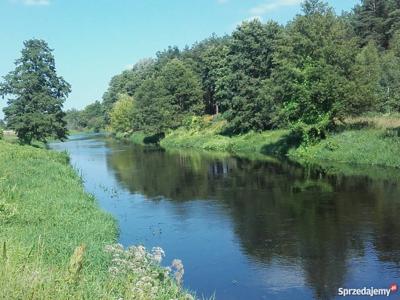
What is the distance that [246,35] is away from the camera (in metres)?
62.3

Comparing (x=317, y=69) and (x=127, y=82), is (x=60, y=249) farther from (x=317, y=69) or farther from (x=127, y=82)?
(x=127, y=82)

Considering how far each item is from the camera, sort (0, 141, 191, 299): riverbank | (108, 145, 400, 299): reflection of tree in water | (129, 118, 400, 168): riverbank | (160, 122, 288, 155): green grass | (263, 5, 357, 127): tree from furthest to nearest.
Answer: (160, 122, 288, 155): green grass
(263, 5, 357, 127): tree
(129, 118, 400, 168): riverbank
(108, 145, 400, 299): reflection of tree in water
(0, 141, 191, 299): riverbank

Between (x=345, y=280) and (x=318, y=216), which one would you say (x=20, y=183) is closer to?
(x=318, y=216)

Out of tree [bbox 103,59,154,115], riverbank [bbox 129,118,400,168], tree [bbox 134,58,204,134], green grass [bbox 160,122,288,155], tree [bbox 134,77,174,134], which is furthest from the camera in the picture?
tree [bbox 103,59,154,115]

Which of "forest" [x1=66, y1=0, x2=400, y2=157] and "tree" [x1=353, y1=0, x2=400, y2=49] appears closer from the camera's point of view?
"forest" [x1=66, y1=0, x2=400, y2=157]

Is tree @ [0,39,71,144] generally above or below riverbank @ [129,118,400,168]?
above

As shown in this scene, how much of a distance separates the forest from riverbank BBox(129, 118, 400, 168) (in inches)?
53.5

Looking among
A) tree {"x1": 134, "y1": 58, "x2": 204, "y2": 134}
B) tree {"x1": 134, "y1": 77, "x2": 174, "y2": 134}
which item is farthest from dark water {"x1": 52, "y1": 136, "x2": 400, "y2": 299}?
tree {"x1": 134, "y1": 58, "x2": 204, "y2": 134}

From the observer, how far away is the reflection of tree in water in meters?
15.5

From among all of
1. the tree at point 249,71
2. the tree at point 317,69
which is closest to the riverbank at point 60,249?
the tree at point 317,69

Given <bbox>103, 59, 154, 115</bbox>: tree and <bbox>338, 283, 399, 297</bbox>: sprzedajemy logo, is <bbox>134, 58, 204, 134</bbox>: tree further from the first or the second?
<bbox>338, 283, 399, 297</bbox>: sprzedajemy logo

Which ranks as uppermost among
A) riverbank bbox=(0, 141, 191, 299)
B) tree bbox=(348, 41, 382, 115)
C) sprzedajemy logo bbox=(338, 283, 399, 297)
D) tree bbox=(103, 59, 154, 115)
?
tree bbox=(103, 59, 154, 115)

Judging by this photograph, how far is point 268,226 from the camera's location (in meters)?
19.7

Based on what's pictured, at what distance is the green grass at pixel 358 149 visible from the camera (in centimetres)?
3566
